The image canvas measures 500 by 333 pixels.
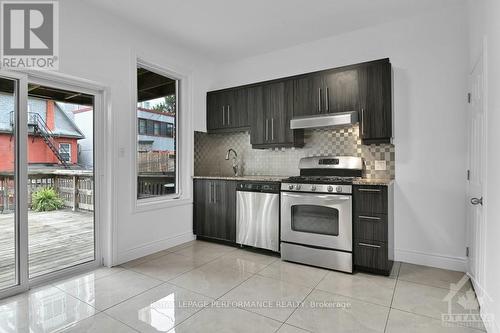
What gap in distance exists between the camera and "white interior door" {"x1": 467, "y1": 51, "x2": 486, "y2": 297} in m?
2.20

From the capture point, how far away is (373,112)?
3.19 meters

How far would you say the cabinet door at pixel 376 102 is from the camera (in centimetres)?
312

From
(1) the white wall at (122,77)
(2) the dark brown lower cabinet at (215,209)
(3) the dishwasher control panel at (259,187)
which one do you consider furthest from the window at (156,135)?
(3) the dishwasher control panel at (259,187)

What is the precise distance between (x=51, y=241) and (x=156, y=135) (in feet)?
5.70

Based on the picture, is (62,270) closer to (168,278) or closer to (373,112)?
(168,278)

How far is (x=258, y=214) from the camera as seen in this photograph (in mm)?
3619

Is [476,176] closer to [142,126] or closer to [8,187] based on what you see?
[142,126]

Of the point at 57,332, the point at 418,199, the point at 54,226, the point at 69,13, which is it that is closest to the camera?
the point at 57,332

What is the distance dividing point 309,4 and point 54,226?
3538mm

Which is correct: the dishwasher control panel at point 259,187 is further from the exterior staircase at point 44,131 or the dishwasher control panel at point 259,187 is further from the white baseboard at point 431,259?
the exterior staircase at point 44,131

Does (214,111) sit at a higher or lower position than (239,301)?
higher

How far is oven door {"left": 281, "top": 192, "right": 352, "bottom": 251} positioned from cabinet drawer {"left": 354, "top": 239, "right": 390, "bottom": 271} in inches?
4.0

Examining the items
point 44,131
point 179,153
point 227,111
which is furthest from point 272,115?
point 44,131

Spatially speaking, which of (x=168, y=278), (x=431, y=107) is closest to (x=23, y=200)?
(x=168, y=278)
